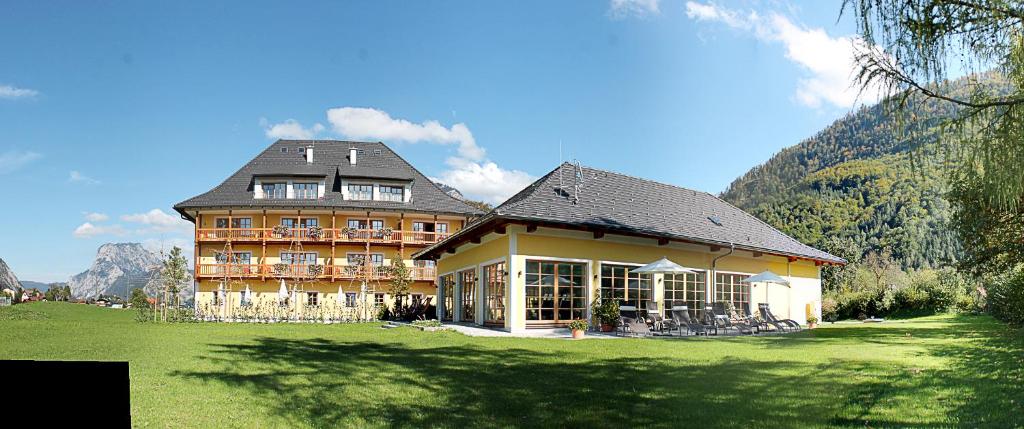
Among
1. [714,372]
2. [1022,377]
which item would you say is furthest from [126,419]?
[1022,377]

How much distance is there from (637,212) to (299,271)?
18.8 meters

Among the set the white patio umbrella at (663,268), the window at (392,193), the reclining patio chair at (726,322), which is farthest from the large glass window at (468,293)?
the window at (392,193)

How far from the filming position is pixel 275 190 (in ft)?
109

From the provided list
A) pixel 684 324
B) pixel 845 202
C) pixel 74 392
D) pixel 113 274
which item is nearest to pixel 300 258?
pixel 113 274

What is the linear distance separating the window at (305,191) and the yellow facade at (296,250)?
2.89ft

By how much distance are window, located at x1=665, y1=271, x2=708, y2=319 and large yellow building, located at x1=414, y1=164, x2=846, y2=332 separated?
0.10 ft

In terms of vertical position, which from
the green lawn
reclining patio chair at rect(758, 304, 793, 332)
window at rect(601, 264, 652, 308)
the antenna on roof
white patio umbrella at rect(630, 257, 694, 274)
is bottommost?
reclining patio chair at rect(758, 304, 793, 332)

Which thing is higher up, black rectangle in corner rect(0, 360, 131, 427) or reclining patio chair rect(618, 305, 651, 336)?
black rectangle in corner rect(0, 360, 131, 427)

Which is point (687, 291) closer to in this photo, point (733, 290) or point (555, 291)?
point (733, 290)

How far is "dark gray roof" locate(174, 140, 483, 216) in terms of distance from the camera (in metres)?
32.6

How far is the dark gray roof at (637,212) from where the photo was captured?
53.3 ft

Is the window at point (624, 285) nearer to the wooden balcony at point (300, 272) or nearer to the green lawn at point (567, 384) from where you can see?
the green lawn at point (567, 384)

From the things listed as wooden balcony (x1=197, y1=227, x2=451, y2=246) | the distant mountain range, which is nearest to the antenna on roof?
wooden balcony (x1=197, y1=227, x2=451, y2=246)

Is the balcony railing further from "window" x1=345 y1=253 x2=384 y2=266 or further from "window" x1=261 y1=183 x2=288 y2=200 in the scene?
"window" x1=261 y1=183 x2=288 y2=200
